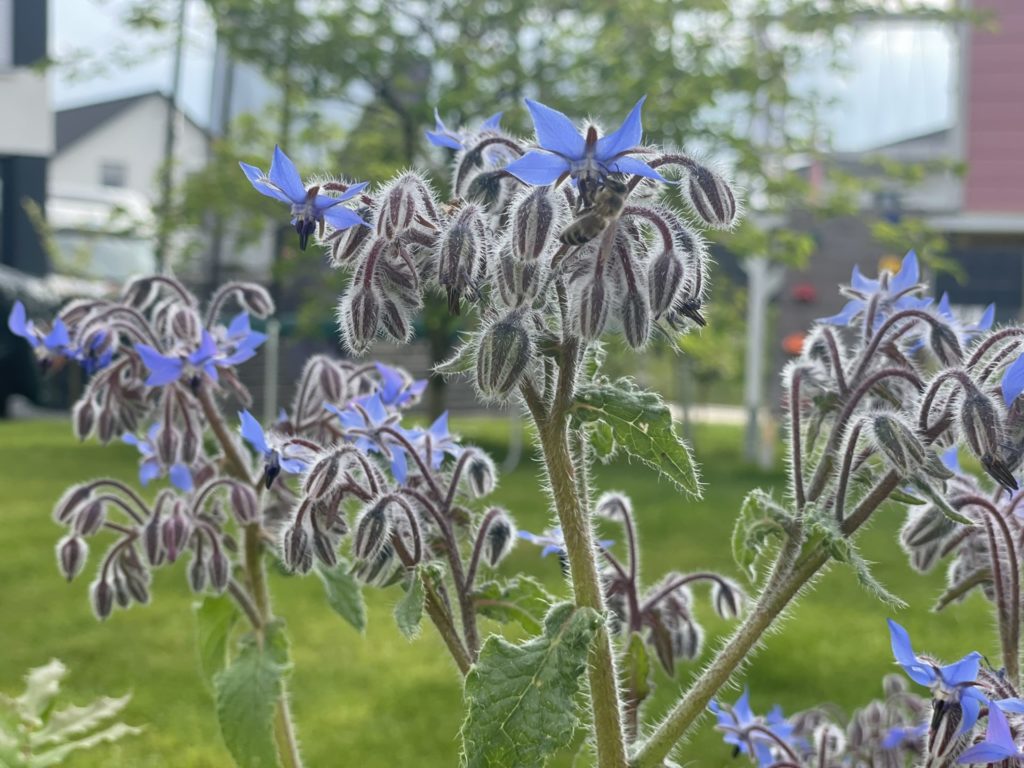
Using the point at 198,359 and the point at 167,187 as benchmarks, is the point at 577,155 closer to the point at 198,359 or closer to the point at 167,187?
the point at 198,359

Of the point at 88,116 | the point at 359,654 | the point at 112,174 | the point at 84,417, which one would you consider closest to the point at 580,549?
the point at 84,417

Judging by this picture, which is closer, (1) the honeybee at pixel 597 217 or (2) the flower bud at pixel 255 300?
(1) the honeybee at pixel 597 217

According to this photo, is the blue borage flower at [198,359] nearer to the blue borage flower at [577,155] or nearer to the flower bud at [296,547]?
the flower bud at [296,547]

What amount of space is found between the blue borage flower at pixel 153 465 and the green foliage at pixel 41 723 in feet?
0.97

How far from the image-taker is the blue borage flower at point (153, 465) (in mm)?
1406

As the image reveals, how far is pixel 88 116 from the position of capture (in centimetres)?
2088

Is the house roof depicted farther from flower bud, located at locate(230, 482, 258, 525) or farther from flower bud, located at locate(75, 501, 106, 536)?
flower bud, located at locate(230, 482, 258, 525)

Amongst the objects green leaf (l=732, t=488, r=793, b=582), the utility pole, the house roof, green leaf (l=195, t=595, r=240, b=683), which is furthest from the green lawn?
the house roof

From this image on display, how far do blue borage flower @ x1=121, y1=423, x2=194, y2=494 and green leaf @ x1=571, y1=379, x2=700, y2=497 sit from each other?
0.71m

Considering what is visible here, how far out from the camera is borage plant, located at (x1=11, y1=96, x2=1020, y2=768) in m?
0.81

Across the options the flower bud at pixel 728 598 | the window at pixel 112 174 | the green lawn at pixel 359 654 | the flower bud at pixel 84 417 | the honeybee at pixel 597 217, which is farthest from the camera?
the window at pixel 112 174

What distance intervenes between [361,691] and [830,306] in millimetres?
7361

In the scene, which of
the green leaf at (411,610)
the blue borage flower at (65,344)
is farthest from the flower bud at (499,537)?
the blue borage flower at (65,344)

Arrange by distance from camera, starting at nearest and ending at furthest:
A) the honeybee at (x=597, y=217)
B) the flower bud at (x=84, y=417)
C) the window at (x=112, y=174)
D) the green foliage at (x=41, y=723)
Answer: the honeybee at (x=597, y=217)
the green foliage at (x=41, y=723)
the flower bud at (x=84, y=417)
the window at (x=112, y=174)
